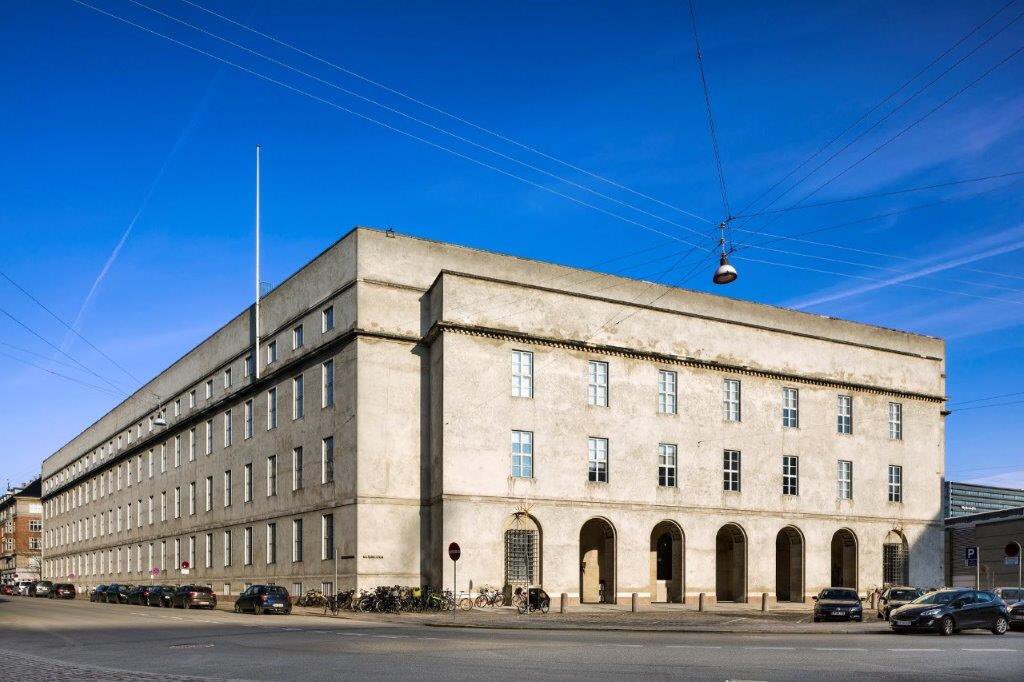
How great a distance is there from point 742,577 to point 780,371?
1104cm

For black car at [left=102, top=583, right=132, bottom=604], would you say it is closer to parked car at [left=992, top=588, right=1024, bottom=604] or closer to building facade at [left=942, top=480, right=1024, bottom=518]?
parked car at [left=992, top=588, right=1024, bottom=604]

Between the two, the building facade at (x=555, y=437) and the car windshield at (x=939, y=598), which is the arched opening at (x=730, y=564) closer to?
the building facade at (x=555, y=437)

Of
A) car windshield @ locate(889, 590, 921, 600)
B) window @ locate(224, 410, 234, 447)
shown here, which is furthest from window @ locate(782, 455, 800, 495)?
window @ locate(224, 410, 234, 447)

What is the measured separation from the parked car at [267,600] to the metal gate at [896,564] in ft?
110

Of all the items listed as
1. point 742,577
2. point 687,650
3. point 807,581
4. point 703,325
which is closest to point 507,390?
point 703,325

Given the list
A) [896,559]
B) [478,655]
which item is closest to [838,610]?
[478,655]

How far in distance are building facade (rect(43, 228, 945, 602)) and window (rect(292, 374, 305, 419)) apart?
0.10 m

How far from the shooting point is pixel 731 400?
5212 cm

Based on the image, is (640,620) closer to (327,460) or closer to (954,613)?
(954,613)

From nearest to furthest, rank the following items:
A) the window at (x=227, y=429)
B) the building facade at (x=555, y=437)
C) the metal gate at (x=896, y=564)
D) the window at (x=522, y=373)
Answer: the building facade at (x=555, y=437), the window at (x=522, y=373), the metal gate at (x=896, y=564), the window at (x=227, y=429)

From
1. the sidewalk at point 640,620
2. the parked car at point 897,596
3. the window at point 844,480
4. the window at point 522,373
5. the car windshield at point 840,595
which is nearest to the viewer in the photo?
the sidewalk at point 640,620

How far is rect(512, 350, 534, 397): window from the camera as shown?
45531mm

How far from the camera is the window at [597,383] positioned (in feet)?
156

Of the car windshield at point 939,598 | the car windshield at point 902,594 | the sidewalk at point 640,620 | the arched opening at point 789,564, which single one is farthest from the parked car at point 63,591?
the car windshield at point 939,598
